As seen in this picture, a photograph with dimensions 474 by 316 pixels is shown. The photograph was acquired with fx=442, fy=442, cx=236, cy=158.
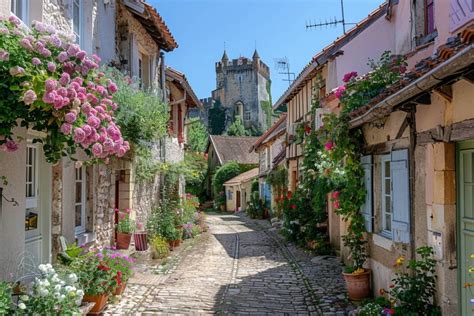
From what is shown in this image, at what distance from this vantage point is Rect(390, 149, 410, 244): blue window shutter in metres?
5.87

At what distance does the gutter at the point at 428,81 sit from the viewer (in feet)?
11.3

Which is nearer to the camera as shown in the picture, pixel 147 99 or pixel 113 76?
pixel 113 76

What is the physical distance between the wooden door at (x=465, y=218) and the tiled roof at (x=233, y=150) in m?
35.2

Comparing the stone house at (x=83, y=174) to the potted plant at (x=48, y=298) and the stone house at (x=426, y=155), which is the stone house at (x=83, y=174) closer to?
the potted plant at (x=48, y=298)

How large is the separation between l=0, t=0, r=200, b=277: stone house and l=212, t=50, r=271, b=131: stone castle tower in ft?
138

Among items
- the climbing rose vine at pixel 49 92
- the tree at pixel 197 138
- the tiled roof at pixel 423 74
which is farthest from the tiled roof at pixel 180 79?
the tree at pixel 197 138

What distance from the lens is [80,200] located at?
27.7ft

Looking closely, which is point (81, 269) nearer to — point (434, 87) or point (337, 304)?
point (337, 304)

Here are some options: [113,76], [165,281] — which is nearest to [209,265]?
[165,281]

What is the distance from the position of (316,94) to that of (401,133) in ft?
25.3

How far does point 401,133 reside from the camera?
6.10m

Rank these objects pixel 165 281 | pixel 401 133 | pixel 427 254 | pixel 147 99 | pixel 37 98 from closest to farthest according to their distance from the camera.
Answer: pixel 37 98 < pixel 427 254 < pixel 401 133 < pixel 165 281 < pixel 147 99

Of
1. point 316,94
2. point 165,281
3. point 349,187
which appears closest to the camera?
point 349,187

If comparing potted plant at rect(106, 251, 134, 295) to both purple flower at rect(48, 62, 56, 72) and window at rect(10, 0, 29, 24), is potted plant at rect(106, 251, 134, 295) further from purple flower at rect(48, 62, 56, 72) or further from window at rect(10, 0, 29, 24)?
window at rect(10, 0, 29, 24)
